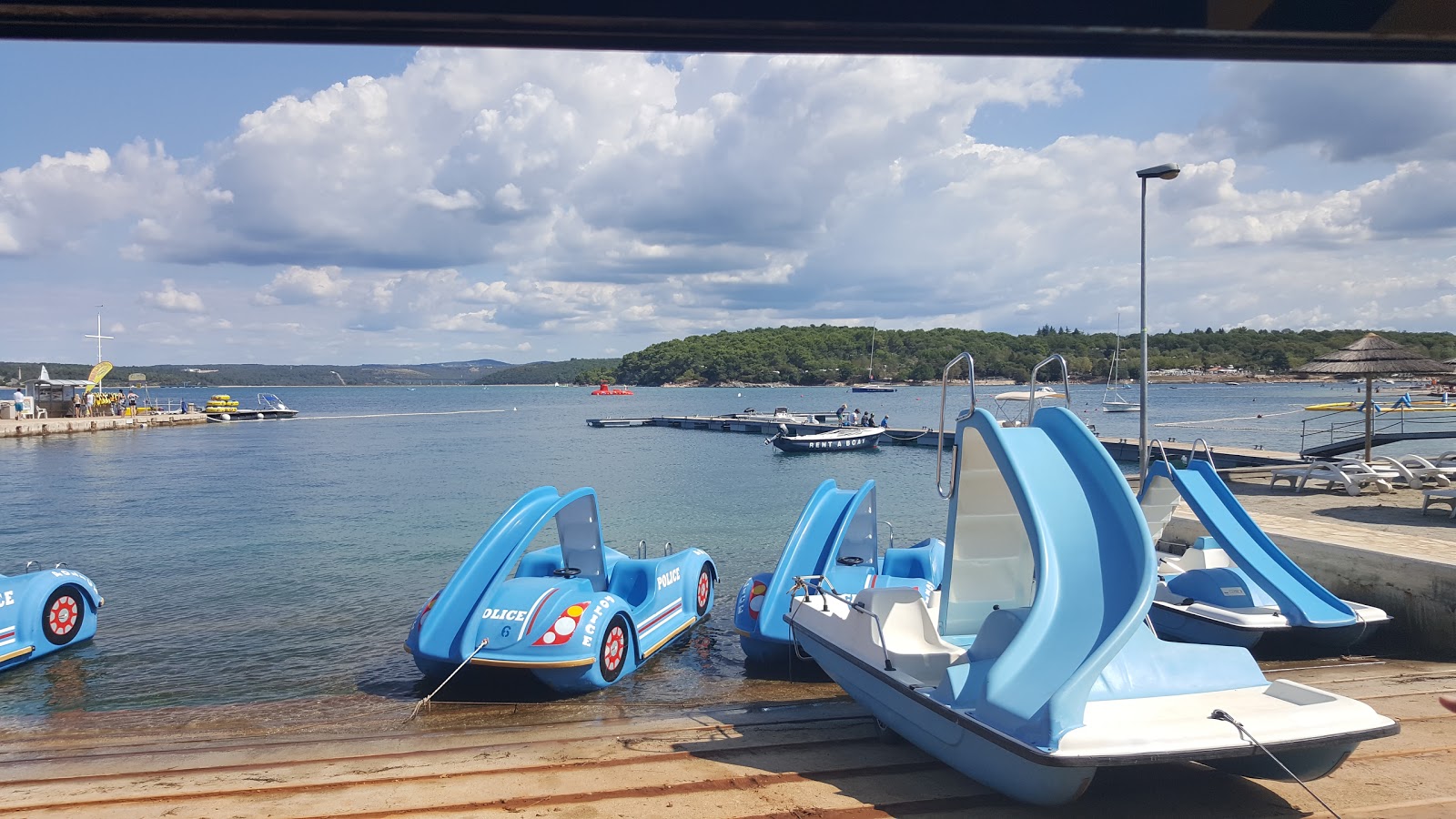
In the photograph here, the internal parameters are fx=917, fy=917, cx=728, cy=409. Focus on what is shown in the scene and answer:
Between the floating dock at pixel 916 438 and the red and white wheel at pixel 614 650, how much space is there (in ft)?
13.8

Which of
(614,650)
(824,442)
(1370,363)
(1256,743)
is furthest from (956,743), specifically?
(824,442)

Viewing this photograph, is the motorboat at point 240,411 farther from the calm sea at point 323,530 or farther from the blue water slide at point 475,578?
the blue water slide at point 475,578

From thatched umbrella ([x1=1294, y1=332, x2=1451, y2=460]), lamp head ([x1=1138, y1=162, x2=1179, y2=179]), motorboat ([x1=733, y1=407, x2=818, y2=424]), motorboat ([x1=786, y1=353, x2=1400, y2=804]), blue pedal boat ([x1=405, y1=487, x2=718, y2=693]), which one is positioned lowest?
motorboat ([x1=733, y1=407, x2=818, y2=424])

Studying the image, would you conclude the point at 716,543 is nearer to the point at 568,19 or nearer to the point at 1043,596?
the point at 1043,596

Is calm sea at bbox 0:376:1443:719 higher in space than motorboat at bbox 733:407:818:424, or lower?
lower

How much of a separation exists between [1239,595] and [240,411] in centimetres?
10292

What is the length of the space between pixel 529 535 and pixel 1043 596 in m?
5.99

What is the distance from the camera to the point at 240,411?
315 feet

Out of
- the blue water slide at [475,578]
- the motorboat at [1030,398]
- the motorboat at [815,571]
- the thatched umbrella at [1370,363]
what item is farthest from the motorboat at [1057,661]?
the thatched umbrella at [1370,363]

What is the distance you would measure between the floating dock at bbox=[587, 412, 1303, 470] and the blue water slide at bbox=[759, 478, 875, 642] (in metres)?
1.68

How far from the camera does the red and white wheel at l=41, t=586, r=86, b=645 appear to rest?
1268 cm

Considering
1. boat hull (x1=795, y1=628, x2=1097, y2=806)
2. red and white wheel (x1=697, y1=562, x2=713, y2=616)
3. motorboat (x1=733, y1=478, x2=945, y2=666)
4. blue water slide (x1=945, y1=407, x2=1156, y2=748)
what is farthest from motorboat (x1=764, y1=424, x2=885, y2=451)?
blue water slide (x1=945, y1=407, x2=1156, y2=748)

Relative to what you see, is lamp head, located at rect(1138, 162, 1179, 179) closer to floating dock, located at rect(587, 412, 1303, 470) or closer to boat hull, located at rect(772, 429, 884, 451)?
floating dock, located at rect(587, 412, 1303, 470)

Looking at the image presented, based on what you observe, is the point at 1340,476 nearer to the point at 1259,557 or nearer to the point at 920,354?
the point at 1259,557
